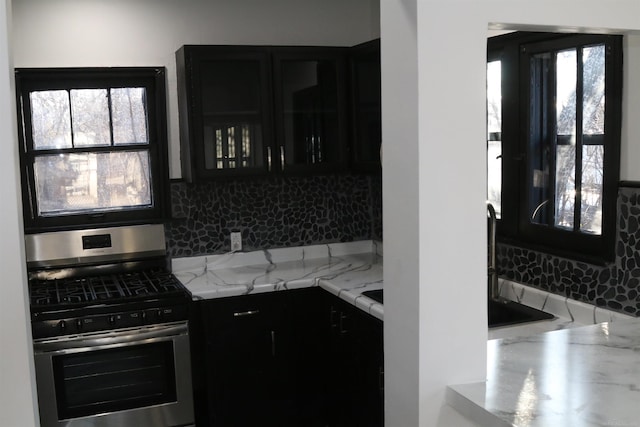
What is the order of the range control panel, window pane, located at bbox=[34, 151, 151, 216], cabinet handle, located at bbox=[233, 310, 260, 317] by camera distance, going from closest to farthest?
1. the range control panel
2. cabinet handle, located at bbox=[233, 310, 260, 317]
3. window pane, located at bbox=[34, 151, 151, 216]

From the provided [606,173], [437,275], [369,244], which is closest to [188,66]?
[369,244]

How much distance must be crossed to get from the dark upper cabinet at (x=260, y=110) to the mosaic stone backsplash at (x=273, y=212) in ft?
0.84

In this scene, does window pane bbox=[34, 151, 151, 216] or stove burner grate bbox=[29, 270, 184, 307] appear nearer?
stove burner grate bbox=[29, 270, 184, 307]

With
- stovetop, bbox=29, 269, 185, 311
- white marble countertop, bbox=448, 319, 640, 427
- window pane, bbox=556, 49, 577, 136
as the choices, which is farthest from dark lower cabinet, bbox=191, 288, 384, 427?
white marble countertop, bbox=448, 319, 640, 427

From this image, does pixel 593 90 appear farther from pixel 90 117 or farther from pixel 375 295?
pixel 90 117

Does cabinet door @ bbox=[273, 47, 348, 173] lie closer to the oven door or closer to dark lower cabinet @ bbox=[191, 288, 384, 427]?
dark lower cabinet @ bbox=[191, 288, 384, 427]

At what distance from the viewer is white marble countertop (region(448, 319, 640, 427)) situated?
1.50m

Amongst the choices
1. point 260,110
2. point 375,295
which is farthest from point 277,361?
point 260,110

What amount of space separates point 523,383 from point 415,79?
0.79m

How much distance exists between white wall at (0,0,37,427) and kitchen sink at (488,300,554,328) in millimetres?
1740

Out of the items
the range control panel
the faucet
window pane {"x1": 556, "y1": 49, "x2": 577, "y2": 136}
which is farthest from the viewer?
the range control panel

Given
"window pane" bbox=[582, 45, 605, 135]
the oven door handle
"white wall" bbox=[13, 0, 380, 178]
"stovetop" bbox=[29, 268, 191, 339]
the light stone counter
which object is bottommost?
the oven door handle

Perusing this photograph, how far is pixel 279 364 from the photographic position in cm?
366

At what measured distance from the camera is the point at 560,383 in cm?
168
